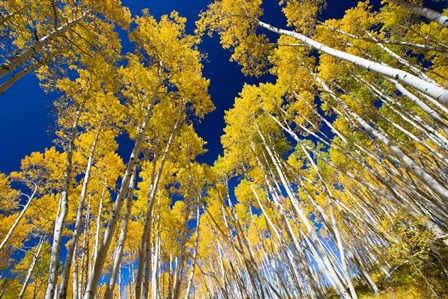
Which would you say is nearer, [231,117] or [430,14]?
[430,14]

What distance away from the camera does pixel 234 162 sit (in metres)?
12.8

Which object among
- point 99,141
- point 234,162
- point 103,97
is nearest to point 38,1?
point 103,97

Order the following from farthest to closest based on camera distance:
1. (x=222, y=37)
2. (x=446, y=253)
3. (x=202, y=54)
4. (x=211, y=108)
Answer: (x=211, y=108), (x=202, y=54), (x=222, y=37), (x=446, y=253)

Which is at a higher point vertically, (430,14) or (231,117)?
(231,117)

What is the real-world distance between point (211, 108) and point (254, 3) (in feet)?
12.9

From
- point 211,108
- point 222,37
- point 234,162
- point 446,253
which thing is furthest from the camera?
point 234,162

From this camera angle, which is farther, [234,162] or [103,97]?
[234,162]

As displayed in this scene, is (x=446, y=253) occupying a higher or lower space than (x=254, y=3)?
lower

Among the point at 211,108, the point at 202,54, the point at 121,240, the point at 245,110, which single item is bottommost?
the point at 121,240

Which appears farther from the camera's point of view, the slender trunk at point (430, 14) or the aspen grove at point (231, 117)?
the aspen grove at point (231, 117)

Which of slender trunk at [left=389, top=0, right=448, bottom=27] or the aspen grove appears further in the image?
the aspen grove

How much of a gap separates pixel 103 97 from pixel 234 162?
7.30 m

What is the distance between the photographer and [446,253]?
7.03 metres

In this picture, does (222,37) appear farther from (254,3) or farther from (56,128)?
(56,128)
